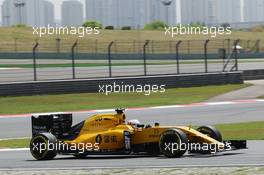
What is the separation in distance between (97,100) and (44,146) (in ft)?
56.6

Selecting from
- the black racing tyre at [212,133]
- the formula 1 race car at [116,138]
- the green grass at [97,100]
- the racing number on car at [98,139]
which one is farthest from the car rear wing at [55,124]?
the green grass at [97,100]

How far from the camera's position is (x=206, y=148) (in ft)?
45.4

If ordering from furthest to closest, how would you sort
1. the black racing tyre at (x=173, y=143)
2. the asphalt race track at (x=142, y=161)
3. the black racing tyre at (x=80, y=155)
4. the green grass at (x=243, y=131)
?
the green grass at (x=243, y=131)
the black racing tyre at (x=80, y=155)
the black racing tyre at (x=173, y=143)
the asphalt race track at (x=142, y=161)

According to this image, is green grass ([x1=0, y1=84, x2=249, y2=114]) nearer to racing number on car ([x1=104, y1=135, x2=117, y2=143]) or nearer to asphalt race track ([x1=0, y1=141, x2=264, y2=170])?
asphalt race track ([x1=0, y1=141, x2=264, y2=170])

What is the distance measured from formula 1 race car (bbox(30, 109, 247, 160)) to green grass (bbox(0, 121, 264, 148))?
133 inches

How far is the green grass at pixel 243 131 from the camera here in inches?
720

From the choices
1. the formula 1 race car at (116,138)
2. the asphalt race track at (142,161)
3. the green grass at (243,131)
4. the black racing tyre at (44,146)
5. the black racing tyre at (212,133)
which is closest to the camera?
the asphalt race track at (142,161)

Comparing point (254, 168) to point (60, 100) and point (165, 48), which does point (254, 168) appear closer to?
point (60, 100)

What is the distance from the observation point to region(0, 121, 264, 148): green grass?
1836 cm

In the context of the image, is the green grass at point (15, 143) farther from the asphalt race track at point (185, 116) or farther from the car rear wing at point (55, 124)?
the car rear wing at point (55, 124)

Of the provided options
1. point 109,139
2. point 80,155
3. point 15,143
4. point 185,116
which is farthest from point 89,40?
point 109,139

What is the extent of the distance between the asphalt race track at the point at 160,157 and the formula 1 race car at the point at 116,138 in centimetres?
18

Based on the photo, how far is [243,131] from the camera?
65.0ft

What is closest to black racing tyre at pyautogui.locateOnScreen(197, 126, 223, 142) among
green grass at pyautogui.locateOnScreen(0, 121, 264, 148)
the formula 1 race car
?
the formula 1 race car
